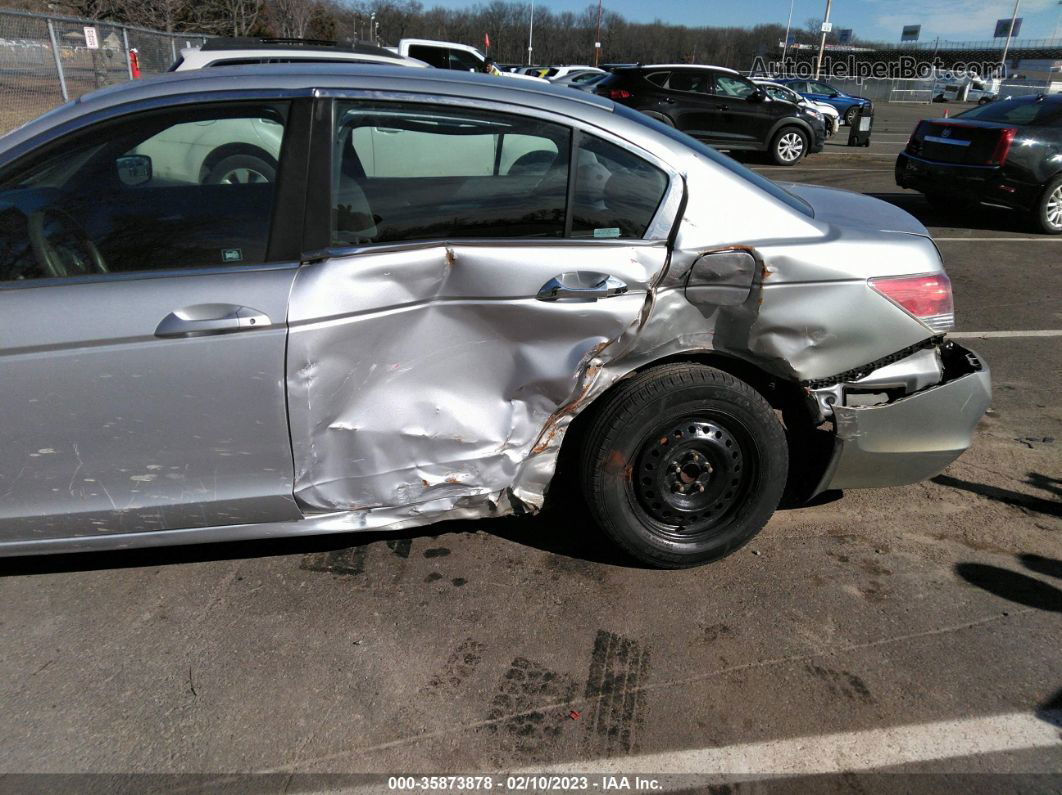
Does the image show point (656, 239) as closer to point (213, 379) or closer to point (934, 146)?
point (213, 379)

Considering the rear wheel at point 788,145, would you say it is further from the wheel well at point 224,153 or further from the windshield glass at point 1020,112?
the wheel well at point 224,153

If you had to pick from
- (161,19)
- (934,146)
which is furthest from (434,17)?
(934,146)

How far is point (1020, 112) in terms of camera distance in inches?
388

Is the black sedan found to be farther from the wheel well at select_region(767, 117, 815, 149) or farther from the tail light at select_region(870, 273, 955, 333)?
the tail light at select_region(870, 273, 955, 333)

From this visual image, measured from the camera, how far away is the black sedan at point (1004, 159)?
30.7ft

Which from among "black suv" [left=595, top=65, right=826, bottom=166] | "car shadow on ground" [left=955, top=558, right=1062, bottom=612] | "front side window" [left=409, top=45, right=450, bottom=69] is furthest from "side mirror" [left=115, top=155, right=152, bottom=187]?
"front side window" [left=409, top=45, right=450, bottom=69]

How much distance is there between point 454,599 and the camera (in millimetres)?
2969

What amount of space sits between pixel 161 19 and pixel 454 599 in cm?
3058

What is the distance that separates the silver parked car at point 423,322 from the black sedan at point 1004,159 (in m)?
7.79

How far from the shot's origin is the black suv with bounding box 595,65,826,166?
1571 cm

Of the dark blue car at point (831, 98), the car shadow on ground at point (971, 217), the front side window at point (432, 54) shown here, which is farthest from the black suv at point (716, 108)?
the dark blue car at point (831, 98)

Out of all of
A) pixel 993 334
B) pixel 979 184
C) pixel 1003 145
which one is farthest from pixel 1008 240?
pixel 993 334

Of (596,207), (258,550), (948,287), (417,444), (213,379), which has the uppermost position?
(596,207)

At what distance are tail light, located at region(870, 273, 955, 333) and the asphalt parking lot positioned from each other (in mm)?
1004
